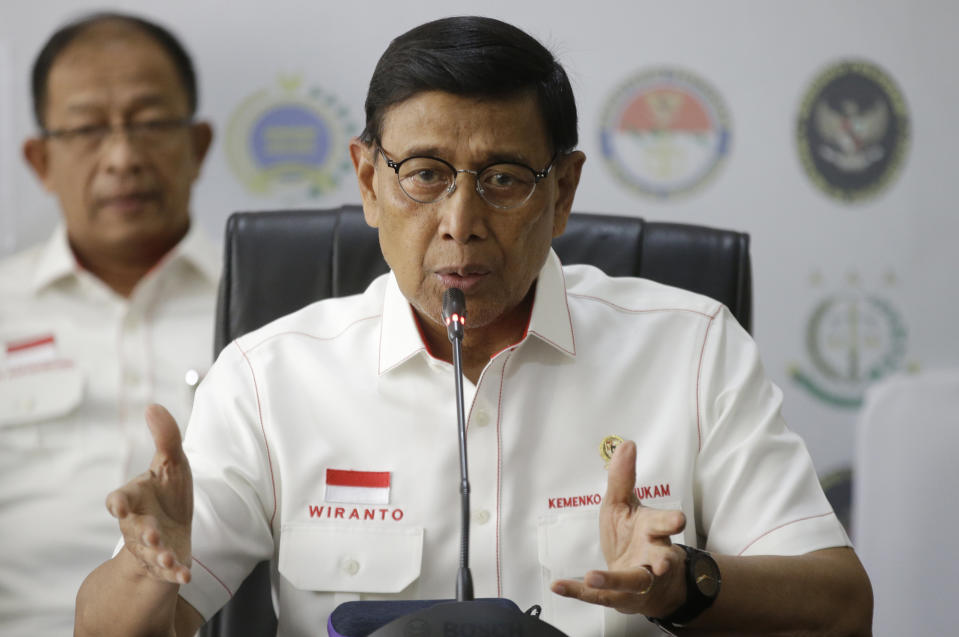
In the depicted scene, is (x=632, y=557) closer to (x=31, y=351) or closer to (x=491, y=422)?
(x=491, y=422)

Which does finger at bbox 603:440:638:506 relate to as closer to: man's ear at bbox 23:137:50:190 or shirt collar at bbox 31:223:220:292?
shirt collar at bbox 31:223:220:292

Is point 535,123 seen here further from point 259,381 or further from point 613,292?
point 259,381

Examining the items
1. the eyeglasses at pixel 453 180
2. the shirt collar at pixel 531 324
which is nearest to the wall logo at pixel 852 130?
the shirt collar at pixel 531 324

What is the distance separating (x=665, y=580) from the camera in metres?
1.01

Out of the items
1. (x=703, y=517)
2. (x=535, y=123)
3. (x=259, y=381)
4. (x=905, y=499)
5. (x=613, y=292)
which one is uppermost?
(x=535, y=123)

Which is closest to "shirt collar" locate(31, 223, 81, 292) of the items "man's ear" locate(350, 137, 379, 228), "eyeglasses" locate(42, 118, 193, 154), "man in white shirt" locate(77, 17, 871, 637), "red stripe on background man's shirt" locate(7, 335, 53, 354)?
"red stripe on background man's shirt" locate(7, 335, 53, 354)

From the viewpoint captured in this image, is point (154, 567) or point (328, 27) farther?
point (328, 27)

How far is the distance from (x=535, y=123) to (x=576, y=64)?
984mm

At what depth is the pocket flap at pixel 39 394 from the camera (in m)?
1.98

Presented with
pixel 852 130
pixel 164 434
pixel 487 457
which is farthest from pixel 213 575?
pixel 852 130

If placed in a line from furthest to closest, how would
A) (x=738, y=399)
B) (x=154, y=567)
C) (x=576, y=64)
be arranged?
(x=576, y=64), (x=738, y=399), (x=154, y=567)

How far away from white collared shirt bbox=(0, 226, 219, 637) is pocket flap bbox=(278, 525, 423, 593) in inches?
32.2

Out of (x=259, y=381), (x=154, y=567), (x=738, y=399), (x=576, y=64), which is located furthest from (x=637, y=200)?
(x=154, y=567)

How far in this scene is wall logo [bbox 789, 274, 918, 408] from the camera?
2.22 m
